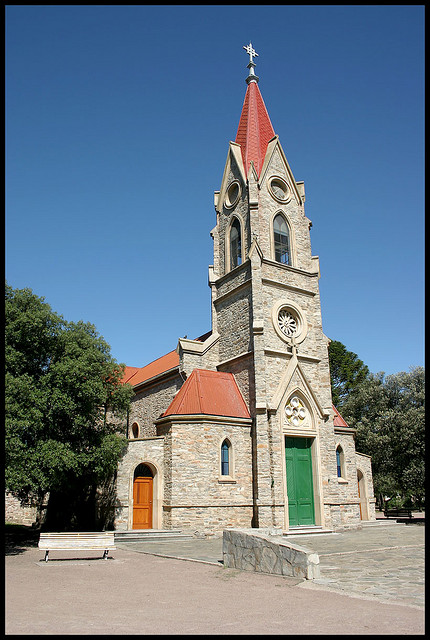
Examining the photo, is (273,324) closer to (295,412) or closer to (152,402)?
(295,412)

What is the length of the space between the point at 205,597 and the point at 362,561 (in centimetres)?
578

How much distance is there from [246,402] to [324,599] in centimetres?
1534

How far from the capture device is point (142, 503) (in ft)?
69.7

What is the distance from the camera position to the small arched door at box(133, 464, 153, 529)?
69.2ft

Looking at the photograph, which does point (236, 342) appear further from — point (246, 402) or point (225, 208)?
point (225, 208)

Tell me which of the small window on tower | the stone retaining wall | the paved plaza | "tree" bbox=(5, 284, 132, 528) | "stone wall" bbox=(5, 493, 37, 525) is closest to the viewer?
the paved plaza

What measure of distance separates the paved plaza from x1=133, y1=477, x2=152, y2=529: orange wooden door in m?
7.49

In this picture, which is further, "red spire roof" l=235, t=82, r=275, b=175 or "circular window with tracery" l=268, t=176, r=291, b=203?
"red spire roof" l=235, t=82, r=275, b=175

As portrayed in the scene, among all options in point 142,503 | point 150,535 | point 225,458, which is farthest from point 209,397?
point 150,535

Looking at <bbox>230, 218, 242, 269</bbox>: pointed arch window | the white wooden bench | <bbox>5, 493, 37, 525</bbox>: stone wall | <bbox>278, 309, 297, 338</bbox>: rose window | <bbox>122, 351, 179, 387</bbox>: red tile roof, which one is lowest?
<bbox>5, 493, 37, 525</bbox>: stone wall

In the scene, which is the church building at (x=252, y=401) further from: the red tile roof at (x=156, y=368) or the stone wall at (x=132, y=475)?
the red tile roof at (x=156, y=368)

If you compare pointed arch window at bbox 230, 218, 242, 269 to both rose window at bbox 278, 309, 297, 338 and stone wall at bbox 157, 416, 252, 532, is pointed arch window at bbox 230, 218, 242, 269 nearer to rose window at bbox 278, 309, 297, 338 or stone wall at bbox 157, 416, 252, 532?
rose window at bbox 278, 309, 297, 338

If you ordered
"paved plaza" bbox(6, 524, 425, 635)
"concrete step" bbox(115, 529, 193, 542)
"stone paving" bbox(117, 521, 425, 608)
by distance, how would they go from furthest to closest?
"concrete step" bbox(115, 529, 193, 542)
"stone paving" bbox(117, 521, 425, 608)
"paved plaza" bbox(6, 524, 425, 635)

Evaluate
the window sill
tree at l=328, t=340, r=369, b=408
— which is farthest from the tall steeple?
tree at l=328, t=340, r=369, b=408
